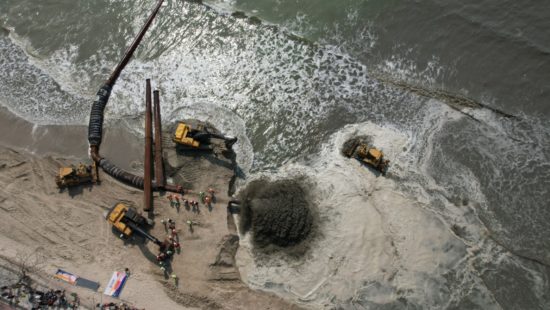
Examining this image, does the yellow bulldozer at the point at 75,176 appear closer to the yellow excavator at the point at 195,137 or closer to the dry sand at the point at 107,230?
the dry sand at the point at 107,230

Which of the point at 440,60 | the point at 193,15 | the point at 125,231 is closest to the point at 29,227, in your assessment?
the point at 125,231

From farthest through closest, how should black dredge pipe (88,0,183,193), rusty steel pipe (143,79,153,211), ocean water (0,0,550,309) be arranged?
black dredge pipe (88,0,183,193) < rusty steel pipe (143,79,153,211) < ocean water (0,0,550,309)

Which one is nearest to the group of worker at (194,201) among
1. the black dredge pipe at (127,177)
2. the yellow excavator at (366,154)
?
the black dredge pipe at (127,177)

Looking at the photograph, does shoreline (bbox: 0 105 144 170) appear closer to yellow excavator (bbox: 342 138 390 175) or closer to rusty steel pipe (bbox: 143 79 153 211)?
rusty steel pipe (bbox: 143 79 153 211)

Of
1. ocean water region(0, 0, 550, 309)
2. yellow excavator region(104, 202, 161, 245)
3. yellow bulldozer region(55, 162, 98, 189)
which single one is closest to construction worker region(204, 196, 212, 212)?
ocean water region(0, 0, 550, 309)

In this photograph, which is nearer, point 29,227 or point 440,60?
point 29,227

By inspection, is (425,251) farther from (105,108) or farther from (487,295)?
(105,108)

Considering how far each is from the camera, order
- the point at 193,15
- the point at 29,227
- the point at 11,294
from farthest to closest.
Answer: the point at 193,15, the point at 29,227, the point at 11,294
